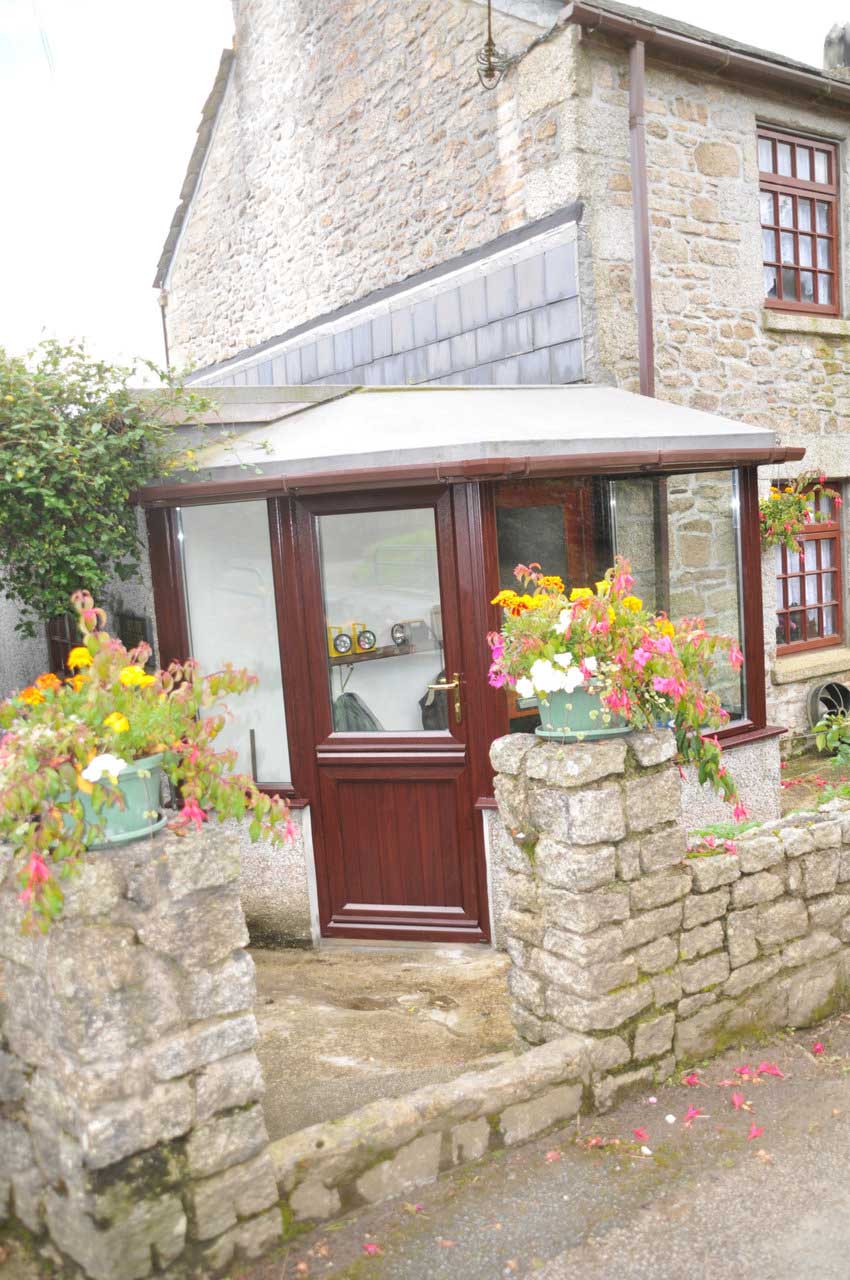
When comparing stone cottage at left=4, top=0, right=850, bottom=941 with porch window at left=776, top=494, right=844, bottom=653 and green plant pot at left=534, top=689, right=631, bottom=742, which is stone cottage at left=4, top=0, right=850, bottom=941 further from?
green plant pot at left=534, top=689, right=631, bottom=742

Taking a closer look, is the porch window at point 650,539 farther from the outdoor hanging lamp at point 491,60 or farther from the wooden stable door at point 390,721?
the outdoor hanging lamp at point 491,60

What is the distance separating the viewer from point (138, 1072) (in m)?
2.91

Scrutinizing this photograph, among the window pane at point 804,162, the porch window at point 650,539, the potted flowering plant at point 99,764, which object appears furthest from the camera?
the window pane at point 804,162

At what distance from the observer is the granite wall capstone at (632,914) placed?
3951 millimetres

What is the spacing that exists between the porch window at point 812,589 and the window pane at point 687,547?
191 cm

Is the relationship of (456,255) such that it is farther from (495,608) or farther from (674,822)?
(674,822)

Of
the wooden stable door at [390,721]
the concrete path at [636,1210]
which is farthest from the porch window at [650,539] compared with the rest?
the concrete path at [636,1210]

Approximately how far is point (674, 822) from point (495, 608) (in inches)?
80.7

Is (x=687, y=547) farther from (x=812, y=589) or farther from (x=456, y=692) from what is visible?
(x=456, y=692)

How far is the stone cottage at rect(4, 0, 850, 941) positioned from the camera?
20.4ft

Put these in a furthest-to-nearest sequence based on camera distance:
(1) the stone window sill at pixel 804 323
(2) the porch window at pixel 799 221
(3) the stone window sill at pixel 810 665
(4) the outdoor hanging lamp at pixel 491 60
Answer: (3) the stone window sill at pixel 810 665 → (2) the porch window at pixel 799 221 → (1) the stone window sill at pixel 804 323 → (4) the outdoor hanging lamp at pixel 491 60

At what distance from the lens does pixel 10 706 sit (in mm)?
3135

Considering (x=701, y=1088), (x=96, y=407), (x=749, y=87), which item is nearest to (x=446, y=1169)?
(x=701, y=1088)

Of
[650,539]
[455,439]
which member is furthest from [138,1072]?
[650,539]
